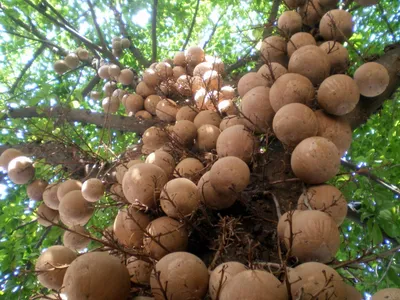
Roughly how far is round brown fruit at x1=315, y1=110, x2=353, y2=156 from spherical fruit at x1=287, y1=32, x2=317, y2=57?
53 cm

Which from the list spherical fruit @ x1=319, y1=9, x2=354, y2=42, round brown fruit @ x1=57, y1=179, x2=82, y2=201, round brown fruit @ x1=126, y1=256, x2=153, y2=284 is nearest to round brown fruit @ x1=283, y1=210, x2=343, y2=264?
round brown fruit @ x1=126, y1=256, x2=153, y2=284

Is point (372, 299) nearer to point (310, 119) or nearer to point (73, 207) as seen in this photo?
point (310, 119)

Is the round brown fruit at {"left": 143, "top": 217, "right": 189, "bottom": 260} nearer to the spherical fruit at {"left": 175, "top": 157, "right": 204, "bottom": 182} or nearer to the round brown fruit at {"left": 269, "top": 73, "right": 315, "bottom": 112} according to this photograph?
the spherical fruit at {"left": 175, "top": 157, "right": 204, "bottom": 182}

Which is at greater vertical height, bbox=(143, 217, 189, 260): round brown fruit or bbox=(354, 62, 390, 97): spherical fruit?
bbox=(354, 62, 390, 97): spherical fruit

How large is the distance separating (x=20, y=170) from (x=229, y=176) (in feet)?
5.64

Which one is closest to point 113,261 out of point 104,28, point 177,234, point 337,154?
point 177,234

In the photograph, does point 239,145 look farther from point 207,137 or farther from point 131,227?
point 131,227

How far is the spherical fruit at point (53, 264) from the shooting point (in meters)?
1.42

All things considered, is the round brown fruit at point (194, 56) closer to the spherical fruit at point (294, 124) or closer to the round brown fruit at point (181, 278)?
the spherical fruit at point (294, 124)

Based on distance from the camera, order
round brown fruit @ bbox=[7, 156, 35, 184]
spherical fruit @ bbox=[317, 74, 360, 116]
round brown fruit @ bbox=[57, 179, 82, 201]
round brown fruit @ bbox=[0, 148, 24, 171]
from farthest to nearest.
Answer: round brown fruit @ bbox=[0, 148, 24, 171] < round brown fruit @ bbox=[7, 156, 35, 184] < round brown fruit @ bbox=[57, 179, 82, 201] < spherical fruit @ bbox=[317, 74, 360, 116]

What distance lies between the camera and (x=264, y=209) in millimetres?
1590

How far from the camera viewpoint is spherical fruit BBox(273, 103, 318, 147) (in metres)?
1.64

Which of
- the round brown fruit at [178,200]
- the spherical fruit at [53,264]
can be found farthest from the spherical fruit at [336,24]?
the spherical fruit at [53,264]

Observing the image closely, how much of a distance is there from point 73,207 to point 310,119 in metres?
1.36
